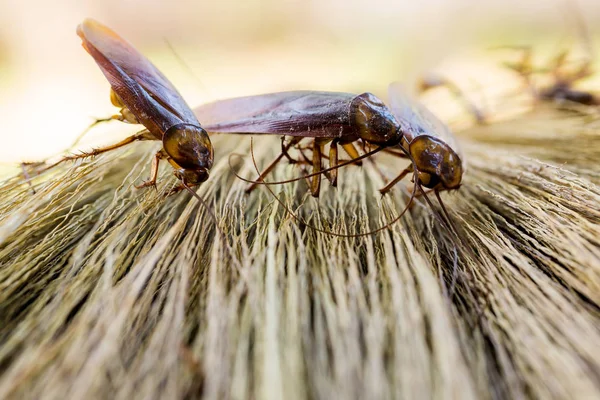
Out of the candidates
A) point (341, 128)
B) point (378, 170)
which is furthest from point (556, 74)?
point (341, 128)

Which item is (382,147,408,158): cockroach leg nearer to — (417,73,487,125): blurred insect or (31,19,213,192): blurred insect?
(31,19,213,192): blurred insect

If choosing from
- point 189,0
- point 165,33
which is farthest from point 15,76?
point 189,0

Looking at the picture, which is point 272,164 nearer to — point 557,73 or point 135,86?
point 135,86

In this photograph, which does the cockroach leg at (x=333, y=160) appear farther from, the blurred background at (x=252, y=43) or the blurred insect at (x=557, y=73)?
the blurred background at (x=252, y=43)

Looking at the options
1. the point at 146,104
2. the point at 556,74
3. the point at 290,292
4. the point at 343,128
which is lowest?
the point at 556,74

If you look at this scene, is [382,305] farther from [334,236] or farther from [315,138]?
[315,138]

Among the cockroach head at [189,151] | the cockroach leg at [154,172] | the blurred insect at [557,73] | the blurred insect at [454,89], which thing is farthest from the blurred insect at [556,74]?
the cockroach leg at [154,172]

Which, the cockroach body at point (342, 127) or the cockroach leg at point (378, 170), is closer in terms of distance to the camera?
the cockroach body at point (342, 127)
